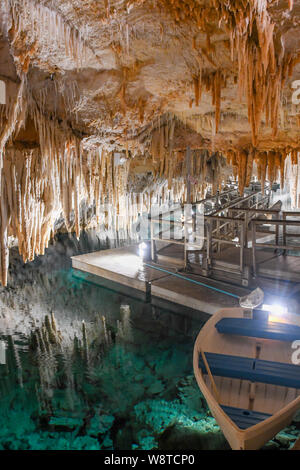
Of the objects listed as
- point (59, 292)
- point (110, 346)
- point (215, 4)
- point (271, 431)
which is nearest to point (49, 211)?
point (59, 292)

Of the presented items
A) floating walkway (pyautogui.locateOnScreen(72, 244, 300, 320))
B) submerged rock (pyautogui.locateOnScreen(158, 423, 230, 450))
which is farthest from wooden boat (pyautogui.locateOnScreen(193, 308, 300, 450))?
floating walkway (pyautogui.locateOnScreen(72, 244, 300, 320))

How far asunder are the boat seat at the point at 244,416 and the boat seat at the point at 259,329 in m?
1.17

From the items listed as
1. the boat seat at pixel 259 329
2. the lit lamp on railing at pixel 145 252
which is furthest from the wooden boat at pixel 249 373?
the lit lamp on railing at pixel 145 252

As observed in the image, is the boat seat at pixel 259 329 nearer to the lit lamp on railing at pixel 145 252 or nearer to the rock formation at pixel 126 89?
the rock formation at pixel 126 89

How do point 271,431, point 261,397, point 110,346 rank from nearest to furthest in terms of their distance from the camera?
point 271,431
point 261,397
point 110,346

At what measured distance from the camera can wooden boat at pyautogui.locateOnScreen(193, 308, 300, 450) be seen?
2.64 meters

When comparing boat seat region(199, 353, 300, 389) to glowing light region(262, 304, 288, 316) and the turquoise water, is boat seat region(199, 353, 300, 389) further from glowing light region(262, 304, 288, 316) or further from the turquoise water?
glowing light region(262, 304, 288, 316)

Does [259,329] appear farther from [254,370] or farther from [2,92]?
[2,92]

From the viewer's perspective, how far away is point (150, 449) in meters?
3.45

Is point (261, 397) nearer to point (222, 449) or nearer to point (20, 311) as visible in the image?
point (222, 449)

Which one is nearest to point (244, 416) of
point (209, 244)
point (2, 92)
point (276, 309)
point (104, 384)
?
point (276, 309)

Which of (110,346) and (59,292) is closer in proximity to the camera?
(110,346)

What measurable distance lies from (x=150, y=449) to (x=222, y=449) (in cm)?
74
